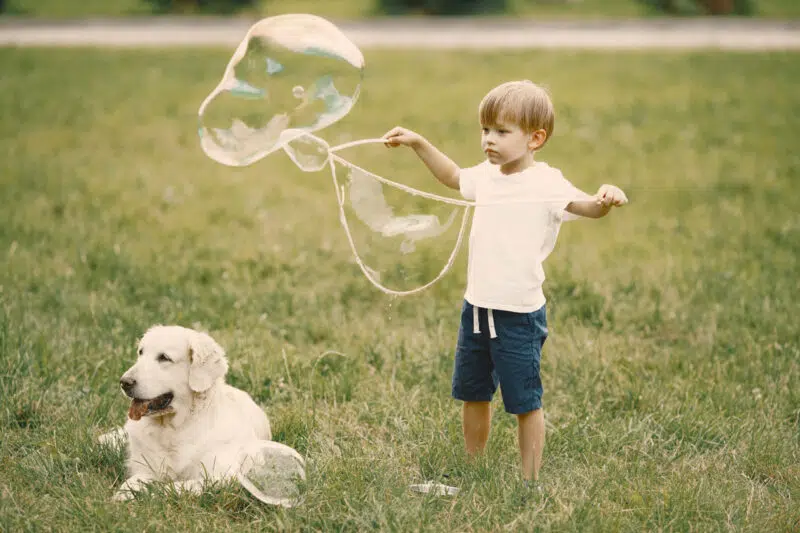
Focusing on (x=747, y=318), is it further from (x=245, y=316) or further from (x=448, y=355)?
(x=245, y=316)

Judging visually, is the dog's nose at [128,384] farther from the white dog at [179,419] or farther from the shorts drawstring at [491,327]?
the shorts drawstring at [491,327]

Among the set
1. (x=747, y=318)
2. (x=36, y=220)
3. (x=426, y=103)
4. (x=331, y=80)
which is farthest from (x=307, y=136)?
(x=426, y=103)

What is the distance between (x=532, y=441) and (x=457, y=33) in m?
14.4

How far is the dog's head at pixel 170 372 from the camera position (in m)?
3.65

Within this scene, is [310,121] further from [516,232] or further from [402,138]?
[516,232]

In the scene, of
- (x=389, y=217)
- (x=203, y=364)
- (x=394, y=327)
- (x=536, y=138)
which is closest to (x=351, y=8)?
(x=394, y=327)

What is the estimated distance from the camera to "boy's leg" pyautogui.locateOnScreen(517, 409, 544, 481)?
378cm

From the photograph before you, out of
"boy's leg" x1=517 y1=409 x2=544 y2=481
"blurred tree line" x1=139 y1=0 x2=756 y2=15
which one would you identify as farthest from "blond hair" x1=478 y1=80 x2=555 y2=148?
"blurred tree line" x1=139 y1=0 x2=756 y2=15

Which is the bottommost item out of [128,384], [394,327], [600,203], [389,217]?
[394,327]

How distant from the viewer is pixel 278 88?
432 centimetres

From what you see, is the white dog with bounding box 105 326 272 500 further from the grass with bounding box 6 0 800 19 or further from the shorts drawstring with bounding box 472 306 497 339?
the grass with bounding box 6 0 800 19

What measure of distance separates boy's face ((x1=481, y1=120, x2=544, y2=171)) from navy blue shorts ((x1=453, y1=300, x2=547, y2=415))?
61cm

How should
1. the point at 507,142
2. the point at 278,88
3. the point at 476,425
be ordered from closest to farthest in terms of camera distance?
the point at 507,142 < the point at 476,425 < the point at 278,88

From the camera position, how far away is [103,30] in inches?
680
